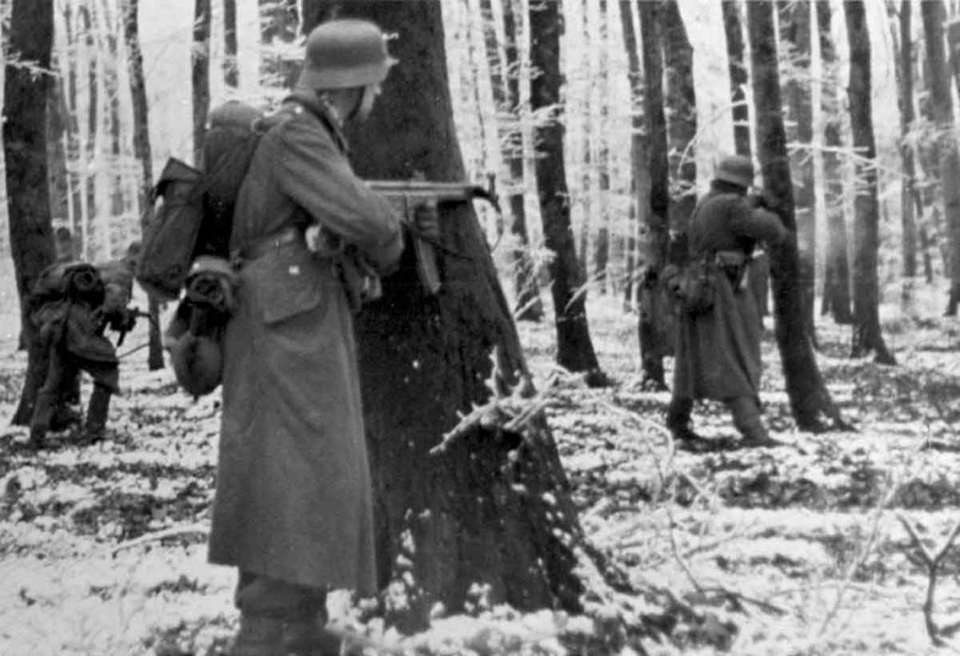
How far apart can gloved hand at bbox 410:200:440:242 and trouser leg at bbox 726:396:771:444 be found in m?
6.13

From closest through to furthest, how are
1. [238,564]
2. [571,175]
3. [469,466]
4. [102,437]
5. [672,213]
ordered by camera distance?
[238,564]
[469,466]
[102,437]
[672,213]
[571,175]

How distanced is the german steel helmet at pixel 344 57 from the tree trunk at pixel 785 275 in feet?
23.8

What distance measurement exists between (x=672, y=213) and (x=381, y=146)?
12685mm

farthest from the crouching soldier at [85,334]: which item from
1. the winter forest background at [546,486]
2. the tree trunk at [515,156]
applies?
the tree trunk at [515,156]

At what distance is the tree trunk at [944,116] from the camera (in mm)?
31641

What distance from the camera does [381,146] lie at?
17.4 feet

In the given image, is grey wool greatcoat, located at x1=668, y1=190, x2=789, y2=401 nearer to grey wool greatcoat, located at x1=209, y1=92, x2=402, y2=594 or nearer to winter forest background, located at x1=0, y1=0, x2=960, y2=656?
winter forest background, located at x1=0, y1=0, x2=960, y2=656

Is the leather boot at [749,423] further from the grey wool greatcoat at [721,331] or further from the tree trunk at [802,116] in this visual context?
the tree trunk at [802,116]

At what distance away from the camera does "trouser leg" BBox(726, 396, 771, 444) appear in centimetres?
1068

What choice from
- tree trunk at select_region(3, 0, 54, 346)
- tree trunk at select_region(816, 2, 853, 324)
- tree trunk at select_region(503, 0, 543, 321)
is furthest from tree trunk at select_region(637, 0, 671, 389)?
tree trunk at select_region(816, 2, 853, 324)

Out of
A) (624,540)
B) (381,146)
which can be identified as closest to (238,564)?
(381,146)

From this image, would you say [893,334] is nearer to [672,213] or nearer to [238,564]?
[672,213]

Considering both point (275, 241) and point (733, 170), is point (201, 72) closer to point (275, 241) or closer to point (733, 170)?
point (733, 170)

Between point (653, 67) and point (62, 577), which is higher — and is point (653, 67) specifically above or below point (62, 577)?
above
